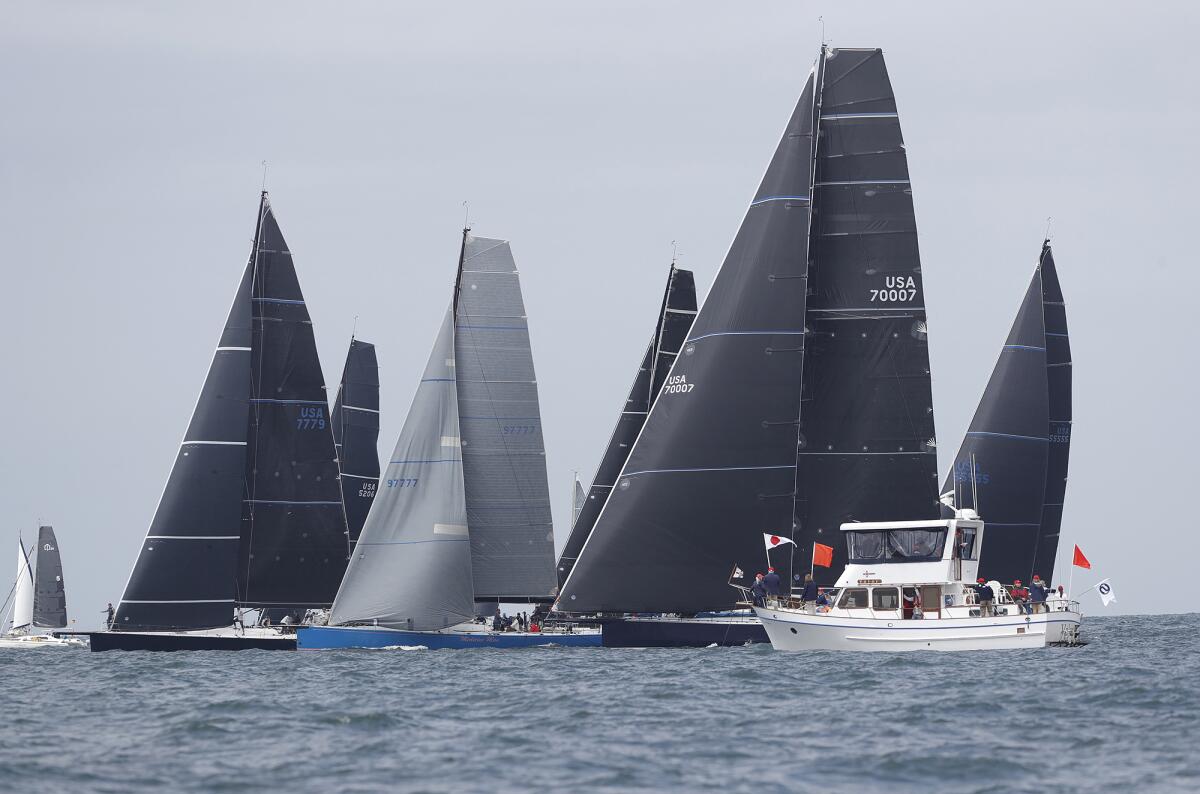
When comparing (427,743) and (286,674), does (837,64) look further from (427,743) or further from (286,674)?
(427,743)

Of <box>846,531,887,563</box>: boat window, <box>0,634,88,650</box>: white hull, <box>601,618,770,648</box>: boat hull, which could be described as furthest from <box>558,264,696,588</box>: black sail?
<box>0,634,88,650</box>: white hull

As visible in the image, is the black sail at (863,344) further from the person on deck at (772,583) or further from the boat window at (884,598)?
the boat window at (884,598)

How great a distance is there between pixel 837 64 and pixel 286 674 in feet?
73.9

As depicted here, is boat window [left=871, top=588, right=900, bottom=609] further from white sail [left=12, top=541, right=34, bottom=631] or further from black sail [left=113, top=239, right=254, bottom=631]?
white sail [left=12, top=541, right=34, bottom=631]

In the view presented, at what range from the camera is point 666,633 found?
158ft

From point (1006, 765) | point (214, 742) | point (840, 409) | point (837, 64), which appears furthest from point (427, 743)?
point (837, 64)

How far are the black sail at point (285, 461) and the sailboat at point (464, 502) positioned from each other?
4219mm

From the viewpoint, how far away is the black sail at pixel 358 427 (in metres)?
66.1

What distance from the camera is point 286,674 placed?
41219 millimetres

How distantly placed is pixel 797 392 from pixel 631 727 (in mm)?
19772

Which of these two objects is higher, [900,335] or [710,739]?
[900,335]

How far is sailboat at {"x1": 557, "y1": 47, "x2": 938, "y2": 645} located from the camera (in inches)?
1806

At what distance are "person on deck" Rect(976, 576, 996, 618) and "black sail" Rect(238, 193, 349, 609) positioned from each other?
2227cm

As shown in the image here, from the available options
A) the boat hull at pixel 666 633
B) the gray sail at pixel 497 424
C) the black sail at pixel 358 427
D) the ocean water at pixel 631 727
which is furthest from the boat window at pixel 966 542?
the black sail at pixel 358 427
